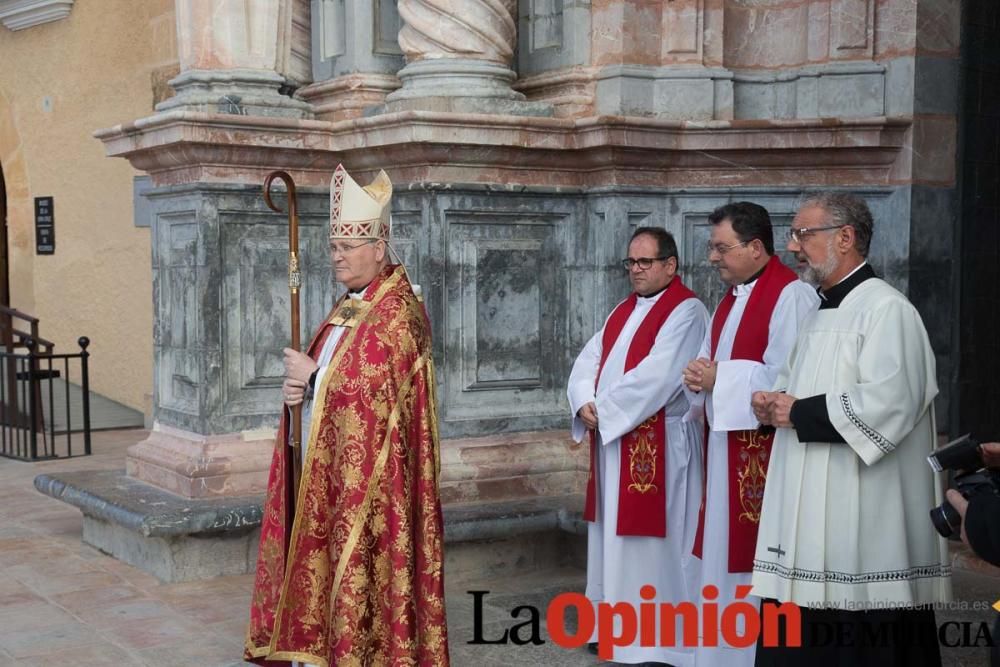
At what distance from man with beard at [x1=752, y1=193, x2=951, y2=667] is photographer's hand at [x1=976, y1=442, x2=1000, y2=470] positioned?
0.23m

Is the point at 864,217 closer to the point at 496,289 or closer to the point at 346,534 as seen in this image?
the point at 346,534

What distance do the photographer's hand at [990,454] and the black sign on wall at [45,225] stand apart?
11.2 metres

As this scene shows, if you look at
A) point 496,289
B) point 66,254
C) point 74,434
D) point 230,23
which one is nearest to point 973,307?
point 496,289

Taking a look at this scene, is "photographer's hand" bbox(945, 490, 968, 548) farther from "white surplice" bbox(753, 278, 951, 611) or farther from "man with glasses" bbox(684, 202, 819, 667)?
"man with glasses" bbox(684, 202, 819, 667)

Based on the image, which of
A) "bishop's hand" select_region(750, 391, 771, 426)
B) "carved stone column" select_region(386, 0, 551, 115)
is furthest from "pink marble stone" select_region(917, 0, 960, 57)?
"bishop's hand" select_region(750, 391, 771, 426)

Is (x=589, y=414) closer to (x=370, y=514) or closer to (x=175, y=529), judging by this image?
(x=370, y=514)

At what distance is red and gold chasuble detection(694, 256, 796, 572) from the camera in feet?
14.6

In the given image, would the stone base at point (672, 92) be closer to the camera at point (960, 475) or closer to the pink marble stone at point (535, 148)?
the pink marble stone at point (535, 148)

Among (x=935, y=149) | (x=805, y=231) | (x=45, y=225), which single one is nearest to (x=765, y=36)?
(x=935, y=149)

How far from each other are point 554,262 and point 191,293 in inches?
69.7

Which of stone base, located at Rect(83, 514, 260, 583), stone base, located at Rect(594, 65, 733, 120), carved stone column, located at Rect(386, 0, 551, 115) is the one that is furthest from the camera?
stone base, located at Rect(594, 65, 733, 120)

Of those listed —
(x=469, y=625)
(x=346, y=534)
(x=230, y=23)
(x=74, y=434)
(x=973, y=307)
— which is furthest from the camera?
(x=74, y=434)

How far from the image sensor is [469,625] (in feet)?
17.3

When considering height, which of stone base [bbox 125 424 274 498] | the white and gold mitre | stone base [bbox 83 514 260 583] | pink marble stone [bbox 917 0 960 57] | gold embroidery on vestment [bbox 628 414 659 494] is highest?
pink marble stone [bbox 917 0 960 57]
